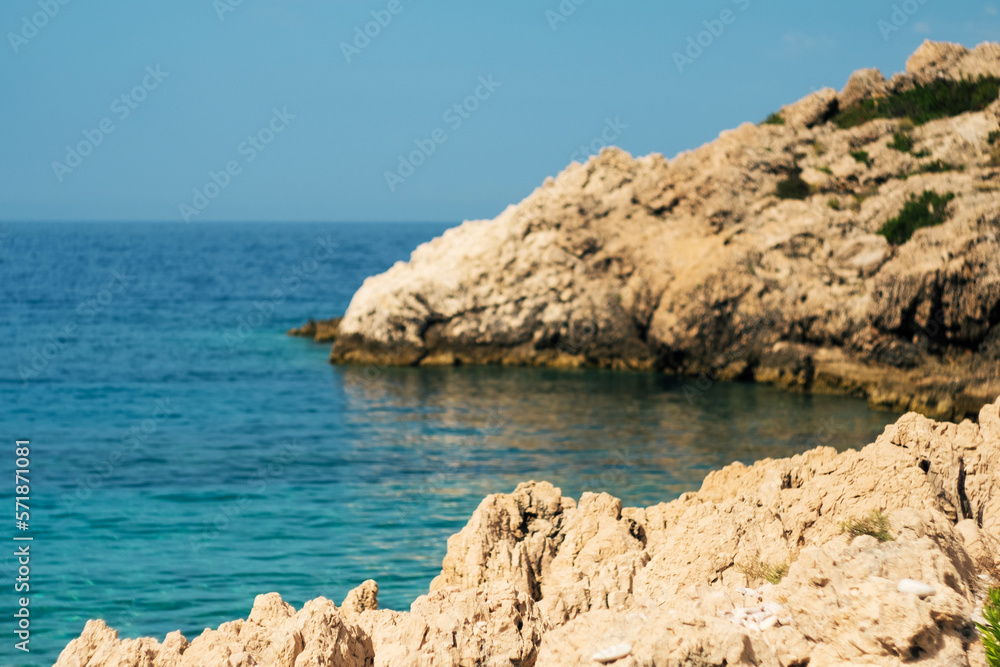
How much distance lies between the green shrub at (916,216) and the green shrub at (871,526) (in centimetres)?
2577

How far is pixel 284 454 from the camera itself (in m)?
24.3

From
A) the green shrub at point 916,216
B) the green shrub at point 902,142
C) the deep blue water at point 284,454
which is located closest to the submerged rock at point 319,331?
the deep blue water at point 284,454

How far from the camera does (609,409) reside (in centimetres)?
2930

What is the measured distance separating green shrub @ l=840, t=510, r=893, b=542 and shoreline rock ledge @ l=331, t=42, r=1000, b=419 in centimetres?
2119

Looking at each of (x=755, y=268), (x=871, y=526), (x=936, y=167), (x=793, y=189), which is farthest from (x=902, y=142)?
(x=871, y=526)

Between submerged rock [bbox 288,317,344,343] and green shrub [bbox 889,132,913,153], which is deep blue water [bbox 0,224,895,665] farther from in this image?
green shrub [bbox 889,132,913,153]

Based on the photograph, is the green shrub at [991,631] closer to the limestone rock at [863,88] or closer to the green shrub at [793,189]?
the green shrub at [793,189]

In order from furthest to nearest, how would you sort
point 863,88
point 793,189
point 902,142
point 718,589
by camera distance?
point 863,88 → point 793,189 → point 902,142 → point 718,589

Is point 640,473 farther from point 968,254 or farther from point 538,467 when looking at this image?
point 968,254

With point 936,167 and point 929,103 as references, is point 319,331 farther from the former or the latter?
point 929,103

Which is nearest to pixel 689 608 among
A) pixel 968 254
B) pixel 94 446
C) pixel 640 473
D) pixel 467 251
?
pixel 640 473

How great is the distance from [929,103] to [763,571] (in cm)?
3626

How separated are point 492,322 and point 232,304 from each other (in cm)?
3019

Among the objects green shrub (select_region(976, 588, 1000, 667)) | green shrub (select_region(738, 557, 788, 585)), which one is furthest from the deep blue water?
green shrub (select_region(976, 588, 1000, 667))
